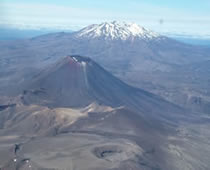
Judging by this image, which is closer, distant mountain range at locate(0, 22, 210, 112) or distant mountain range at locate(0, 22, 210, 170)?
distant mountain range at locate(0, 22, 210, 170)

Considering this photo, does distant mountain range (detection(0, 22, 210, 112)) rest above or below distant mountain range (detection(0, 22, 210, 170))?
below

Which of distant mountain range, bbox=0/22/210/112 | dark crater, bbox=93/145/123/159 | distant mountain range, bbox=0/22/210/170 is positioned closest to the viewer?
distant mountain range, bbox=0/22/210/170

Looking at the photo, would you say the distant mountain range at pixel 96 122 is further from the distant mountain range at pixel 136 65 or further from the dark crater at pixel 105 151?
the distant mountain range at pixel 136 65

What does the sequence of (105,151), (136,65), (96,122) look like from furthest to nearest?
1. (136,65)
2. (96,122)
3. (105,151)

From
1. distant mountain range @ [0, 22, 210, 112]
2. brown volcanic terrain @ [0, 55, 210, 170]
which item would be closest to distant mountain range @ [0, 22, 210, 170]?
brown volcanic terrain @ [0, 55, 210, 170]

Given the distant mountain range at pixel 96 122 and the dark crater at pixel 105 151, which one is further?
the dark crater at pixel 105 151

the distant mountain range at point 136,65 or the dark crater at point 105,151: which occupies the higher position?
the dark crater at point 105,151

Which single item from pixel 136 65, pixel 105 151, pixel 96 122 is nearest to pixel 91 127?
pixel 96 122

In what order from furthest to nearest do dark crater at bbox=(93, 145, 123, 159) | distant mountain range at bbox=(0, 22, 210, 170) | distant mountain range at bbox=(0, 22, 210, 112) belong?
distant mountain range at bbox=(0, 22, 210, 112) → dark crater at bbox=(93, 145, 123, 159) → distant mountain range at bbox=(0, 22, 210, 170)

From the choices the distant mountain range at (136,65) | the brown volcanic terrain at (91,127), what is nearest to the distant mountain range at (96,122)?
Result: the brown volcanic terrain at (91,127)

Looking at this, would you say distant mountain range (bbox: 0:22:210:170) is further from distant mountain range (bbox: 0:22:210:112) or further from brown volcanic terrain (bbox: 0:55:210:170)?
distant mountain range (bbox: 0:22:210:112)

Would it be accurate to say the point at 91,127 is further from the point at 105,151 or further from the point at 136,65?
the point at 136,65
